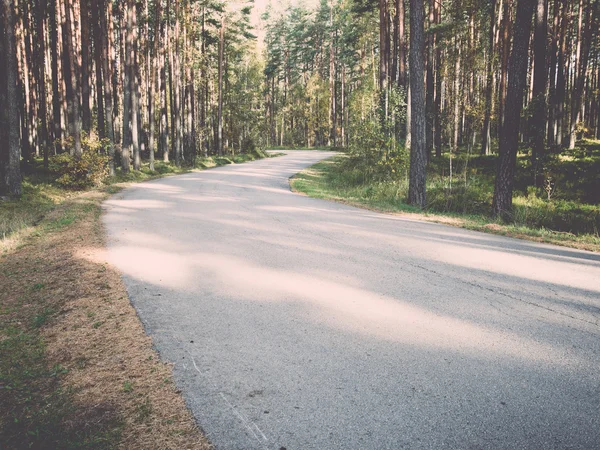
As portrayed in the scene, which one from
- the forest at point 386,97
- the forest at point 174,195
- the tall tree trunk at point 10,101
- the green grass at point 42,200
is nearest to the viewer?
the forest at point 174,195

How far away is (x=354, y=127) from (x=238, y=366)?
1852 centimetres

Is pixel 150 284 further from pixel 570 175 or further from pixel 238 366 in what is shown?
pixel 570 175

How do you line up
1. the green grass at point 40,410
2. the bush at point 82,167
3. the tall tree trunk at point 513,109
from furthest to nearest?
1. the bush at point 82,167
2. the tall tree trunk at point 513,109
3. the green grass at point 40,410

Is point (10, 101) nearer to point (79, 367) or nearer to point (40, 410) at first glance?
point (79, 367)

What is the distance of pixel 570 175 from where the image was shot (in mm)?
16984

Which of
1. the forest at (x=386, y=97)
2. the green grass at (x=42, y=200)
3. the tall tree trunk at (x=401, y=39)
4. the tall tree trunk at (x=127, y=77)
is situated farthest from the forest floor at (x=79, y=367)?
the tall tree trunk at (x=401, y=39)

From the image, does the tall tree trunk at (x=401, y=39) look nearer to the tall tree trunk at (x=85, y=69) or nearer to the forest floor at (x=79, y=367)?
the tall tree trunk at (x=85, y=69)

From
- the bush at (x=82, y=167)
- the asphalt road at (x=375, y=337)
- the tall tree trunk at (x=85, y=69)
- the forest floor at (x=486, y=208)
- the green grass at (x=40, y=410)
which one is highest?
the tall tree trunk at (x=85, y=69)

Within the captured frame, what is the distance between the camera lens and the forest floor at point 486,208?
8.85 meters

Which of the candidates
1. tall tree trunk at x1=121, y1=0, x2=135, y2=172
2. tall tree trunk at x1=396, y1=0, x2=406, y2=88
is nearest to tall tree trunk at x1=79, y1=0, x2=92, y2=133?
tall tree trunk at x1=121, y1=0, x2=135, y2=172

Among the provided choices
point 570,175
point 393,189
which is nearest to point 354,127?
point 393,189

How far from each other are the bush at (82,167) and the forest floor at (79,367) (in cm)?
1232

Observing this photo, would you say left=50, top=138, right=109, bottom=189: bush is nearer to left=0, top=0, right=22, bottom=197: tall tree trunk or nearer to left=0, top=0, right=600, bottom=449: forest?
left=0, top=0, right=600, bottom=449: forest

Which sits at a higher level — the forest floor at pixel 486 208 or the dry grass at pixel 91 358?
the forest floor at pixel 486 208
